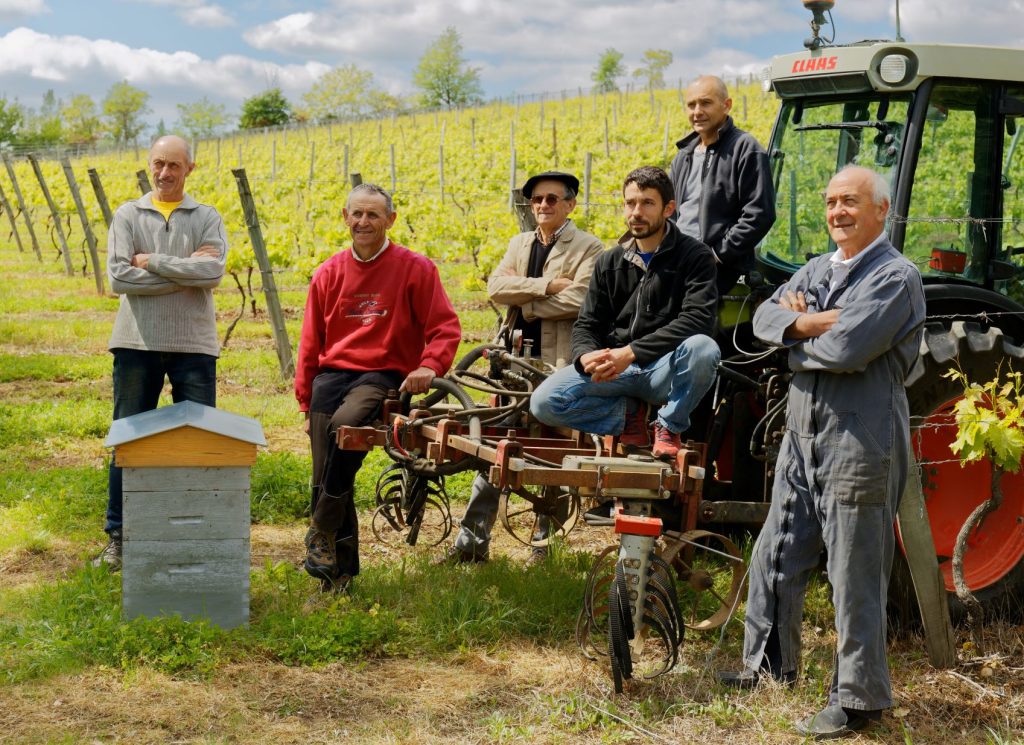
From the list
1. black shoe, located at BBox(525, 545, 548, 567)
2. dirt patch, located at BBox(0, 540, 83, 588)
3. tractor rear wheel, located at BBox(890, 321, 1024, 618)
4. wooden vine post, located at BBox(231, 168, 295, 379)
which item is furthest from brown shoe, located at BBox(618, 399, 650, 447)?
wooden vine post, located at BBox(231, 168, 295, 379)

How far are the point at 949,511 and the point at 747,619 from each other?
4.33ft

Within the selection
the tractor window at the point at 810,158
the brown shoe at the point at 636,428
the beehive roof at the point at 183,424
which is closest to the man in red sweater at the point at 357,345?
the beehive roof at the point at 183,424

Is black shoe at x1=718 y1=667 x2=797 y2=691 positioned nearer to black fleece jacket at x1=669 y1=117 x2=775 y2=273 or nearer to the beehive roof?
black fleece jacket at x1=669 y1=117 x2=775 y2=273

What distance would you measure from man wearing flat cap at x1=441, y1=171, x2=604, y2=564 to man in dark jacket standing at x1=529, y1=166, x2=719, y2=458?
71 cm

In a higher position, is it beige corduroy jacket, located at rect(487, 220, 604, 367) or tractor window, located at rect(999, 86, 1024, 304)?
tractor window, located at rect(999, 86, 1024, 304)

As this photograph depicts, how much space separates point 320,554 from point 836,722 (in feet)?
7.31

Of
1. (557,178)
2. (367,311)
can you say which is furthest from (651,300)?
(367,311)

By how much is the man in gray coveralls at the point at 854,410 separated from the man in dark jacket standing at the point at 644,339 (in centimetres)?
49

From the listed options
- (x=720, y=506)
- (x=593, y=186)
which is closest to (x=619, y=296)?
(x=720, y=506)

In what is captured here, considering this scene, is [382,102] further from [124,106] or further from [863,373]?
[863,373]

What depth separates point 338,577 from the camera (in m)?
4.82

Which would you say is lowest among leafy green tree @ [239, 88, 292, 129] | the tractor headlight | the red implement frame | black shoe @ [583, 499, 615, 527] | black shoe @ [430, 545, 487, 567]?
black shoe @ [430, 545, 487, 567]

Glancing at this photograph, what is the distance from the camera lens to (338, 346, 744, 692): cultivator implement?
382 cm

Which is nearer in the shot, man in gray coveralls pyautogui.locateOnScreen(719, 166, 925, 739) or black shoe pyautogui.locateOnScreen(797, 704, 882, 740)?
man in gray coveralls pyautogui.locateOnScreen(719, 166, 925, 739)
